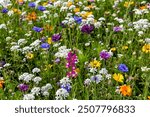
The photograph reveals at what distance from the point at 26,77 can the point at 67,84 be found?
33 centimetres

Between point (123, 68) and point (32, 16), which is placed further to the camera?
point (32, 16)

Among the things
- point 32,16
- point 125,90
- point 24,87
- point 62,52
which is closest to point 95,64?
point 62,52

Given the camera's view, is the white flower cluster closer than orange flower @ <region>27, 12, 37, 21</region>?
Yes

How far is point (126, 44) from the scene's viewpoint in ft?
14.4

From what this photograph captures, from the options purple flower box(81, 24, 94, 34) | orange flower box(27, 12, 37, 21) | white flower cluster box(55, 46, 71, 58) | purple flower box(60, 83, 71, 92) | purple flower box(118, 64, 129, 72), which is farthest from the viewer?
orange flower box(27, 12, 37, 21)

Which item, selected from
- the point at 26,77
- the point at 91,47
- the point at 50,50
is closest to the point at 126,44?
the point at 91,47

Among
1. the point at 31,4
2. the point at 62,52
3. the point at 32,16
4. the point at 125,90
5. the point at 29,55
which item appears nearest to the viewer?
the point at 125,90

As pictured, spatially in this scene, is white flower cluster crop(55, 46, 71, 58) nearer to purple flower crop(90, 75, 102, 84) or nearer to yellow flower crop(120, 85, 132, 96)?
purple flower crop(90, 75, 102, 84)

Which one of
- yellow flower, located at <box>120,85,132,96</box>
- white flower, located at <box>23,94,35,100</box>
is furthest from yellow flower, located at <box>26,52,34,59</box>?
yellow flower, located at <box>120,85,132,96</box>

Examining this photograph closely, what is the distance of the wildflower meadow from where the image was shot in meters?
3.72

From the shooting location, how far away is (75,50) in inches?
165

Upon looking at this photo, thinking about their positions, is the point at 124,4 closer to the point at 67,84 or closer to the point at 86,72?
the point at 86,72

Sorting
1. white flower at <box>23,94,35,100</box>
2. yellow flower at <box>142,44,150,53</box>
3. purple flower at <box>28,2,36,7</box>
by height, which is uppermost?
purple flower at <box>28,2,36,7</box>

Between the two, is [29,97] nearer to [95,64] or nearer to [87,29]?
[95,64]
